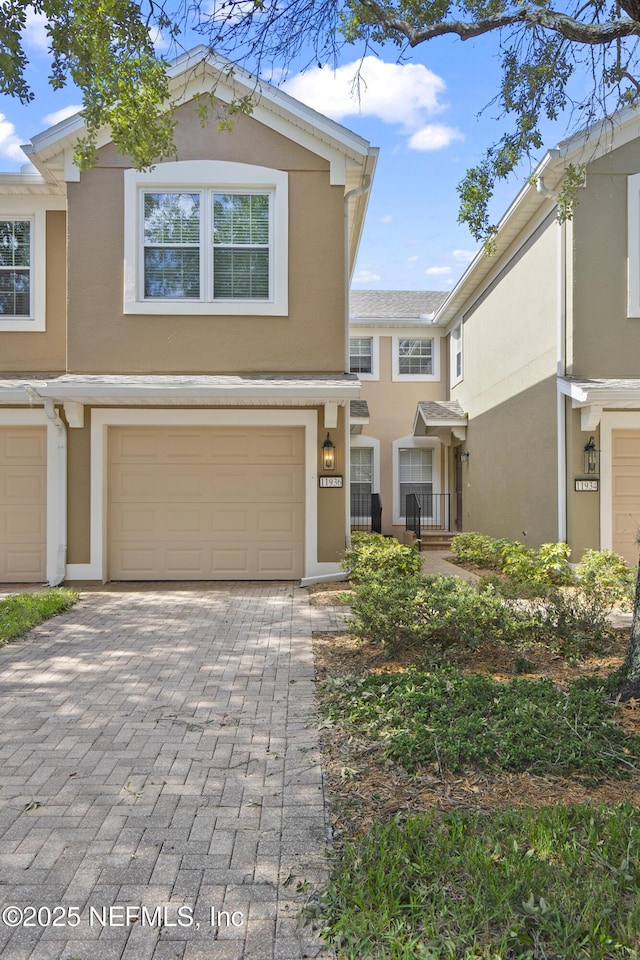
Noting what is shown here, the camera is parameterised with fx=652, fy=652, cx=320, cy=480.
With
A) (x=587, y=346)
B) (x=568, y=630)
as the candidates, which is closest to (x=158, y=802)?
(x=568, y=630)

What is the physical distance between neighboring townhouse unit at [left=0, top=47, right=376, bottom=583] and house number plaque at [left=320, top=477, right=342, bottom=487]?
2 cm

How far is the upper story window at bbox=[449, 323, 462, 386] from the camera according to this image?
17.4 meters

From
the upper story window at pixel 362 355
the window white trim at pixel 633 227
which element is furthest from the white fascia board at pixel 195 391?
the upper story window at pixel 362 355

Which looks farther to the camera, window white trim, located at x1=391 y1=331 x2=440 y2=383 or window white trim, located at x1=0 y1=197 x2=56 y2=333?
window white trim, located at x1=391 y1=331 x2=440 y2=383

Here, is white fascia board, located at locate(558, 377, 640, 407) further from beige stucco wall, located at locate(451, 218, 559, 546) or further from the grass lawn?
the grass lawn

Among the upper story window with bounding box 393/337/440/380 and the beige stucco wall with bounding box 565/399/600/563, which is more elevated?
the upper story window with bounding box 393/337/440/380

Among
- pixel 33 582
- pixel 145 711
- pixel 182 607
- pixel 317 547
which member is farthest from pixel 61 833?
pixel 33 582

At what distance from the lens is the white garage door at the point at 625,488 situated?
34.4 feet

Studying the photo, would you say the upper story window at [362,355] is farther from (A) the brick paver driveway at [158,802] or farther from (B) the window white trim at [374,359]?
(A) the brick paver driveway at [158,802]

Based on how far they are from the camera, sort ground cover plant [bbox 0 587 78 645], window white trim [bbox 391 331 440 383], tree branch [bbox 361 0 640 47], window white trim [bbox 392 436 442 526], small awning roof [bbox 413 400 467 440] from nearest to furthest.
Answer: tree branch [bbox 361 0 640 47], ground cover plant [bbox 0 587 78 645], small awning roof [bbox 413 400 467 440], window white trim [bbox 392 436 442 526], window white trim [bbox 391 331 440 383]

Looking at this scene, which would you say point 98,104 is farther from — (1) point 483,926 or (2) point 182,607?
(1) point 483,926

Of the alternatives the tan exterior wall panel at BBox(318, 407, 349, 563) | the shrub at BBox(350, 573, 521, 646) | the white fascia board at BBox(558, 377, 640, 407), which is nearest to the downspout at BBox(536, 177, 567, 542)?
the white fascia board at BBox(558, 377, 640, 407)

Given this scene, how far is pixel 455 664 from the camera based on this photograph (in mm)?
5523

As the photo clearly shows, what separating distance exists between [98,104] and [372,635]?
17.0ft
